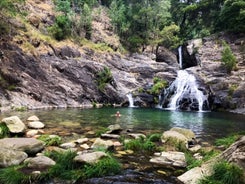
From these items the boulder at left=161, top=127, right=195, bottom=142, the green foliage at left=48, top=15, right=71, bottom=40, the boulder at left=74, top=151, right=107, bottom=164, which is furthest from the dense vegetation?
the boulder at left=74, top=151, right=107, bottom=164

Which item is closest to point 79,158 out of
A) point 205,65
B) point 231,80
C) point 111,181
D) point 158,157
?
point 111,181

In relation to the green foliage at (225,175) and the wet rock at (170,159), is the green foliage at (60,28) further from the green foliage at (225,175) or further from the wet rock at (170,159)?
the green foliage at (225,175)

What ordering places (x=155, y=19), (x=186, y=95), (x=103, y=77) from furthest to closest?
1. (x=155, y=19)
2. (x=103, y=77)
3. (x=186, y=95)

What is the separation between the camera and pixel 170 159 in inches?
328

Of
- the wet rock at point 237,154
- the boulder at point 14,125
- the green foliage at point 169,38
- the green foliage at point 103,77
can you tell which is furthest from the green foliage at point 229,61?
the wet rock at point 237,154

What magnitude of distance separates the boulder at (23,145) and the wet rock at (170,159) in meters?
3.83

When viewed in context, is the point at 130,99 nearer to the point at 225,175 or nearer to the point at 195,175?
the point at 195,175

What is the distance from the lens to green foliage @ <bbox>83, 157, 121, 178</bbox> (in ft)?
21.4

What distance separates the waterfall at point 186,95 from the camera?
110ft

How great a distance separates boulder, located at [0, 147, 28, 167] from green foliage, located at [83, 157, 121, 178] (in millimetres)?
2031

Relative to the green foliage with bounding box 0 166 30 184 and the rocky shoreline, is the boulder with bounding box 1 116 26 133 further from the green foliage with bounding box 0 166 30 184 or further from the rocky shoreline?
the green foliage with bounding box 0 166 30 184

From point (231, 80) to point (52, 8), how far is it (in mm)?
31094

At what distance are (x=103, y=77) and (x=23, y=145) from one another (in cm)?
2681

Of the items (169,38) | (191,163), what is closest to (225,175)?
(191,163)
